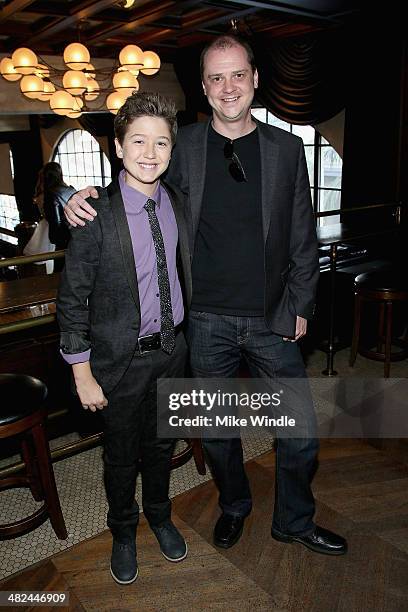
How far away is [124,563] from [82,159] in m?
12.1

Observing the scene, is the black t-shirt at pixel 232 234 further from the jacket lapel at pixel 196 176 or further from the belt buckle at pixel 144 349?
the belt buckle at pixel 144 349

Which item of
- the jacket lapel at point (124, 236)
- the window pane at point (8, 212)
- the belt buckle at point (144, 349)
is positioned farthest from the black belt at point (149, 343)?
the window pane at point (8, 212)

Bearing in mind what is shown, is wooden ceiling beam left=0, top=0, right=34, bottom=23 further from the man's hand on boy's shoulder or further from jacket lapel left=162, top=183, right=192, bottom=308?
the man's hand on boy's shoulder

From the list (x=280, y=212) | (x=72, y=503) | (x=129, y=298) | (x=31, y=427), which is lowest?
(x=72, y=503)

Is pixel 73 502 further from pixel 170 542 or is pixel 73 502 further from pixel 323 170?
pixel 323 170

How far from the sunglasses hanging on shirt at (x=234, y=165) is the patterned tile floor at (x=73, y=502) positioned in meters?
1.37

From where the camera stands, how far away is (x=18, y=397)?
73.9 inches

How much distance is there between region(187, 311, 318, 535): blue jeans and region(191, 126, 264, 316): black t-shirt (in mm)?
68

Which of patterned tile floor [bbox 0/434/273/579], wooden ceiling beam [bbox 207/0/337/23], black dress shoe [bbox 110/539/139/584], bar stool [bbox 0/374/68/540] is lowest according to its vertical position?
patterned tile floor [bbox 0/434/273/579]

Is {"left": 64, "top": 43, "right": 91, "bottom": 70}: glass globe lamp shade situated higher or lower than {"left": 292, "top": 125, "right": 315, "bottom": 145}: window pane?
higher

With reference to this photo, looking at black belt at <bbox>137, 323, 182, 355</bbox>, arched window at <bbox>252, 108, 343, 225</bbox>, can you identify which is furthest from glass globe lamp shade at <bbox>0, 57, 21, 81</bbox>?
black belt at <bbox>137, 323, 182, 355</bbox>

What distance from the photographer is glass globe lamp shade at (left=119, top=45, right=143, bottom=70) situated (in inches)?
195

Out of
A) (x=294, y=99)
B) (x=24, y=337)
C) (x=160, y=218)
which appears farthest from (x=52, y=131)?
(x=160, y=218)

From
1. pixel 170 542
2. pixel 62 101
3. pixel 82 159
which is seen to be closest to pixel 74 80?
pixel 62 101
